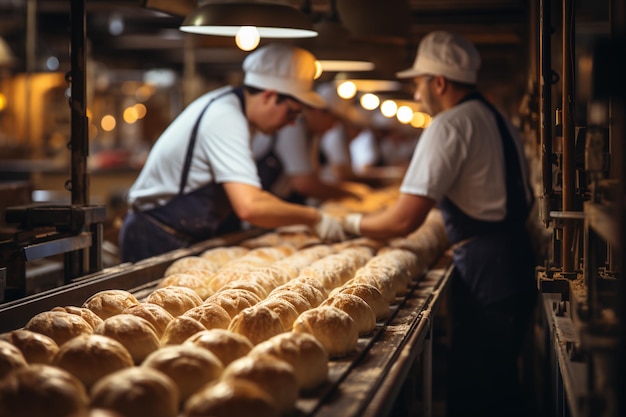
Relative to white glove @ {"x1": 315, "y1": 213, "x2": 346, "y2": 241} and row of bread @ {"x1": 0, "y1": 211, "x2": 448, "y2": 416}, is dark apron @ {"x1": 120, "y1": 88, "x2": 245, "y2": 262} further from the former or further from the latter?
row of bread @ {"x1": 0, "y1": 211, "x2": 448, "y2": 416}

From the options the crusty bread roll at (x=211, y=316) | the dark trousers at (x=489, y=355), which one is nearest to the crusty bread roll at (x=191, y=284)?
the crusty bread roll at (x=211, y=316)

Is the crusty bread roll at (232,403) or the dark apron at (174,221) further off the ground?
the dark apron at (174,221)

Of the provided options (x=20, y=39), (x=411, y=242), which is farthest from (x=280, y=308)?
(x=20, y=39)

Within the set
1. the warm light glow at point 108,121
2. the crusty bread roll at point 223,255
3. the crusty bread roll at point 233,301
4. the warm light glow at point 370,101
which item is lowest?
the crusty bread roll at point 233,301

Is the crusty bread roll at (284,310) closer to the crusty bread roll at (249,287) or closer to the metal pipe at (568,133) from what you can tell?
the crusty bread roll at (249,287)

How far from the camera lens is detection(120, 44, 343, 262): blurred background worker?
14.9 feet

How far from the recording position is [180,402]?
6.63 ft

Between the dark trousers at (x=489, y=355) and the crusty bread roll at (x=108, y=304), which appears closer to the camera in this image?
the crusty bread roll at (x=108, y=304)

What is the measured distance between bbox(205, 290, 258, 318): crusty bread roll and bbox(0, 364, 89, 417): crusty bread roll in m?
0.93

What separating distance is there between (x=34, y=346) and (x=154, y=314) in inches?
16.8

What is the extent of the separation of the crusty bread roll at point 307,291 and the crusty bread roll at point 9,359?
1.01m

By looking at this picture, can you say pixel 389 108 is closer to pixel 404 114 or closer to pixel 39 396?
pixel 404 114

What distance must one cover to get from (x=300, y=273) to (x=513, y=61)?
6.92 metres

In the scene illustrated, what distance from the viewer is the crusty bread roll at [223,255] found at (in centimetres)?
411
